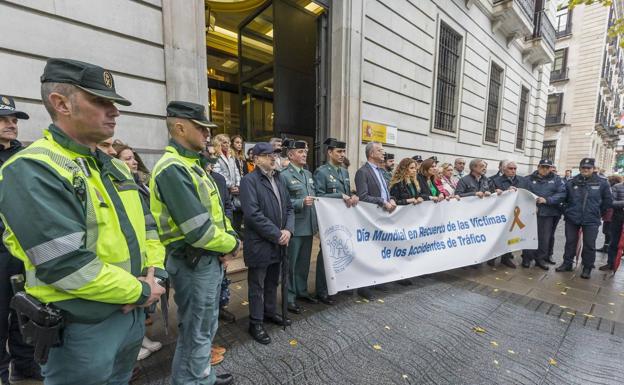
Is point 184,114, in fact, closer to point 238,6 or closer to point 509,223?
point 509,223

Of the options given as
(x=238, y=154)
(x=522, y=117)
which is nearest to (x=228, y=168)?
(x=238, y=154)

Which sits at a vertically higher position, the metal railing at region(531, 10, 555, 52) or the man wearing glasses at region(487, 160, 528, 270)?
the metal railing at region(531, 10, 555, 52)

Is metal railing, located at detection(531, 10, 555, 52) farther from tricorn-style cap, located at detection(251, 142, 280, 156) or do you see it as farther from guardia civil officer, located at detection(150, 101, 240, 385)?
guardia civil officer, located at detection(150, 101, 240, 385)

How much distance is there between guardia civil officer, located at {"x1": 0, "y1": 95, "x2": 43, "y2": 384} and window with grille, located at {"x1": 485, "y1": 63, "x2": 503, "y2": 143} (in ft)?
49.3

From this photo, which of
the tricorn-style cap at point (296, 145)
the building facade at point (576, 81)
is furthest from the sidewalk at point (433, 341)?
the building facade at point (576, 81)

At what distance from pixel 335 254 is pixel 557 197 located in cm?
475

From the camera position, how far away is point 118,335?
1.29 m

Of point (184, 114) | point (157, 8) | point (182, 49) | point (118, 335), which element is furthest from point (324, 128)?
point (118, 335)

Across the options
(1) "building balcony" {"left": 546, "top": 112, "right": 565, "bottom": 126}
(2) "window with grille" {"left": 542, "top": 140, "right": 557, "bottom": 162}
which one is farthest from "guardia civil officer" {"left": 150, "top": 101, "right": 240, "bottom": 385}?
(1) "building balcony" {"left": 546, "top": 112, "right": 565, "bottom": 126}

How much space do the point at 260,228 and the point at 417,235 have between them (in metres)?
2.57

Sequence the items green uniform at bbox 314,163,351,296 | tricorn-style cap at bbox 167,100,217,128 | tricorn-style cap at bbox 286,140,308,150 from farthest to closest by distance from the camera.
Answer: green uniform at bbox 314,163,351,296 → tricorn-style cap at bbox 286,140,308,150 → tricorn-style cap at bbox 167,100,217,128

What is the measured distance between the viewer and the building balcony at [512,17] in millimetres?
11254

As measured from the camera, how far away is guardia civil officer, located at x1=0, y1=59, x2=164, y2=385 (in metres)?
1.03

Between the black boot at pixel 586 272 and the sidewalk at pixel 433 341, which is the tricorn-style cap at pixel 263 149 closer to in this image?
the sidewalk at pixel 433 341
